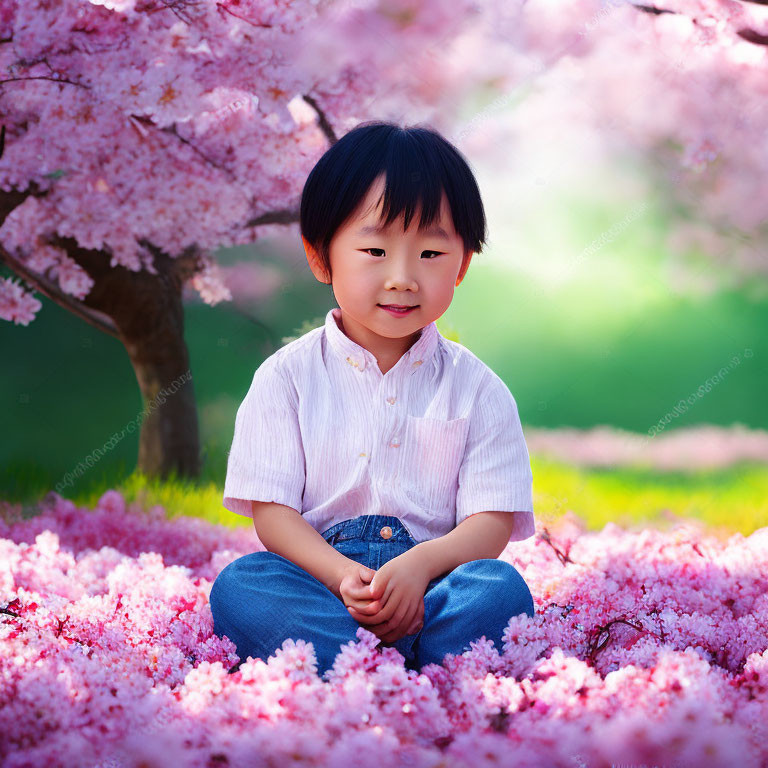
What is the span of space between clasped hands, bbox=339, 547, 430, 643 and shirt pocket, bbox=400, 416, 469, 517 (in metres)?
0.20

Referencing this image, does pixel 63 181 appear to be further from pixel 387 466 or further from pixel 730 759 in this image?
pixel 730 759

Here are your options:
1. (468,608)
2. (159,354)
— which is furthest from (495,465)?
(159,354)

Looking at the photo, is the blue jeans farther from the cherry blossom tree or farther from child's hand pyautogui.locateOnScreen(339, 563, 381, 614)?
the cherry blossom tree

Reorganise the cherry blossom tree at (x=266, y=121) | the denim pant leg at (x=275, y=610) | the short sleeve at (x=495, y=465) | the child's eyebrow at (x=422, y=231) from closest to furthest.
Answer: the denim pant leg at (x=275, y=610), the child's eyebrow at (x=422, y=231), the short sleeve at (x=495, y=465), the cherry blossom tree at (x=266, y=121)

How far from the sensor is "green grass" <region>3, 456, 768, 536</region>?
2.67m

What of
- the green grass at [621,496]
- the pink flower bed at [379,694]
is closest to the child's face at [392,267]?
the pink flower bed at [379,694]

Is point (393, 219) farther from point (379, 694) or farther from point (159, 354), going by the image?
point (159, 354)

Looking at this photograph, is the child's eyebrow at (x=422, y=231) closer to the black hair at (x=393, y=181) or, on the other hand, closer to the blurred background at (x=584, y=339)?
the black hair at (x=393, y=181)

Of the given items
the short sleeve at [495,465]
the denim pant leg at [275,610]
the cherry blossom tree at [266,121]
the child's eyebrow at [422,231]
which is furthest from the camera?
the cherry blossom tree at [266,121]

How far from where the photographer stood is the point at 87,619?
1623 millimetres

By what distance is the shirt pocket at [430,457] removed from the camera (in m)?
1.60

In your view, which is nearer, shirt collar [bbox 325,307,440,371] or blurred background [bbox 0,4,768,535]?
shirt collar [bbox 325,307,440,371]

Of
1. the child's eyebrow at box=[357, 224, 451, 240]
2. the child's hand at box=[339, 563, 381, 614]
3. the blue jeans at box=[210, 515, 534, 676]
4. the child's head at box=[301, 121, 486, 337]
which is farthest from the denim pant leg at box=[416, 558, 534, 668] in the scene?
the child's eyebrow at box=[357, 224, 451, 240]

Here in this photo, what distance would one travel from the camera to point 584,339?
8.90 feet
